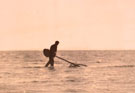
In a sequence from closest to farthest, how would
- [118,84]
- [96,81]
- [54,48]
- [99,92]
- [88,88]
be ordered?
[99,92]
[88,88]
[118,84]
[96,81]
[54,48]

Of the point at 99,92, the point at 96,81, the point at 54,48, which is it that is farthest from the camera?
the point at 54,48

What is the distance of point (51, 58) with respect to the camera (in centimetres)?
4859

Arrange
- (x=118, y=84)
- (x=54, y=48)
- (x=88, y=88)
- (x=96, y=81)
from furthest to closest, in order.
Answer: (x=54, y=48) < (x=96, y=81) < (x=118, y=84) < (x=88, y=88)

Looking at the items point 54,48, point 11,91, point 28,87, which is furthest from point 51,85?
point 54,48

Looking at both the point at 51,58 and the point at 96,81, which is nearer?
the point at 96,81

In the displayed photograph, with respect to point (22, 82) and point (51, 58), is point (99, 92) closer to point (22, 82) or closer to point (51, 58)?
point (22, 82)

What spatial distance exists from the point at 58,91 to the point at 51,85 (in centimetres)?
316

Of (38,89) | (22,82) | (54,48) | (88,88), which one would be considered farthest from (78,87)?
(54,48)

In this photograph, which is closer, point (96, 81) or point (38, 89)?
point (38, 89)

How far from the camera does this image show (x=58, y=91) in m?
25.7

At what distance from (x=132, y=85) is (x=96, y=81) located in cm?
361

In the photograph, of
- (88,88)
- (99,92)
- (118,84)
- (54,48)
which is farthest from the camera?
(54,48)

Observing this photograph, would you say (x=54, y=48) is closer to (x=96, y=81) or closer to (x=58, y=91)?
(x=96, y=81)

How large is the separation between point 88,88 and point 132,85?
9.84 feet
